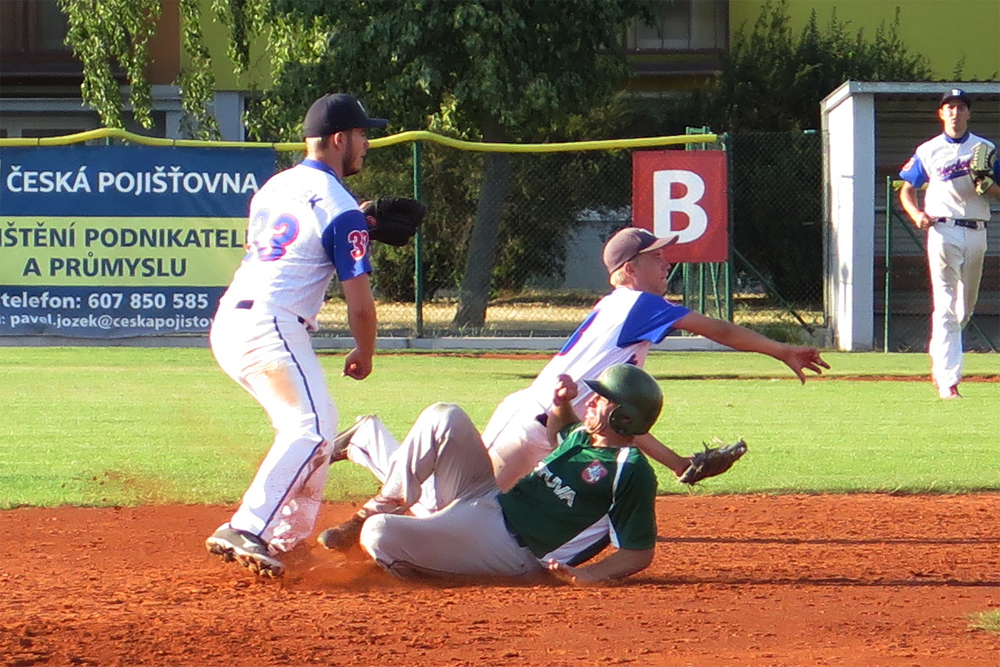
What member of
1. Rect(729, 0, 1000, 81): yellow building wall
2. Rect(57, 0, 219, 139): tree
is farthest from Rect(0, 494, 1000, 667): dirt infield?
Rect(729, 0, 1000, 81): yellow building wall

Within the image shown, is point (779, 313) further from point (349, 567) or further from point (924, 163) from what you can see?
point (349, 567)

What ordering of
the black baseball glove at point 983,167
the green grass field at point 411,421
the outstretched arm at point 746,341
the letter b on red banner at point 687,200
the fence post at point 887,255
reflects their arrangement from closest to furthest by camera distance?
the outstretched arm at point 746,341
the green grass field at point 411,421
the black baseball glove at point 983,167
the letter b on red banner at point 687,200
the fence post at point 887,255

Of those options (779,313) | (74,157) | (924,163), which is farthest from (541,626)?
(779,313)

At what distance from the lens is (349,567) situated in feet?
18.1

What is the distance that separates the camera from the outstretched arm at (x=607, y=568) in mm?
5219

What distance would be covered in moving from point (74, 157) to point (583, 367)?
11.4m

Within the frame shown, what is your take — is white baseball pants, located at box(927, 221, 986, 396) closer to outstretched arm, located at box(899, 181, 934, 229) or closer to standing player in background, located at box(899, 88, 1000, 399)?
standing player in background, located at box(899, 88, 1000, 399)

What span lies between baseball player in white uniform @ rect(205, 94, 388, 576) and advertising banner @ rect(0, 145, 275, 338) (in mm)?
10217

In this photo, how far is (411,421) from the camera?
9.98 metres

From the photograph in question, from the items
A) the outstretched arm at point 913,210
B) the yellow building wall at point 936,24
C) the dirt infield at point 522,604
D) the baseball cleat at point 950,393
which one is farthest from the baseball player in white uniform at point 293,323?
the yellow building wall at point 936,24

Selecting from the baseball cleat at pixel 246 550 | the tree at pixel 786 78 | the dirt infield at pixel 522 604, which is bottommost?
the dirt infield at pixel 522 604

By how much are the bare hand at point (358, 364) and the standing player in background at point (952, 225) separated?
274 inches

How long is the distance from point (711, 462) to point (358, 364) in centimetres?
138

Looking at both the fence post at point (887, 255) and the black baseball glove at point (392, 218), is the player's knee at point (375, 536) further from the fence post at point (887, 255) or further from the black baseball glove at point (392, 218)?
the fence post at point (887, 255)
